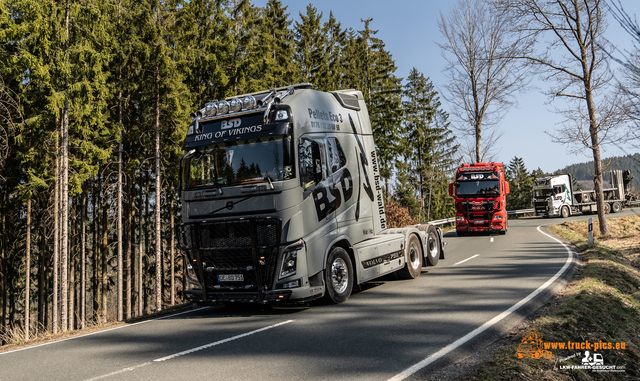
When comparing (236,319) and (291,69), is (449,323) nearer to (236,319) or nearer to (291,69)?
(236,319)

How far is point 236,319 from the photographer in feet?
26.3

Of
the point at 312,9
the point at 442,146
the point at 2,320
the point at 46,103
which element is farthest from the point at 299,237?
the point at 442,146

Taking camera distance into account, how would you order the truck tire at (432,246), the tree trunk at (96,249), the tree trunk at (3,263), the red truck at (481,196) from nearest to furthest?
the truck tire at (432,246), the tree trunk at (3,263), the red truck at (481,196), the tree trunk at (96,249)

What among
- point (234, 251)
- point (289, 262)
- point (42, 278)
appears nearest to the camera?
point (289, 262)

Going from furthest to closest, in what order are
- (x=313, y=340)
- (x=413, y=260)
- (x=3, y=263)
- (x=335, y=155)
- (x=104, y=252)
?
(x=104, y=252), (x=3, y=263), (x=413, y=260), (x=335, y=155), (x=313, y=340)

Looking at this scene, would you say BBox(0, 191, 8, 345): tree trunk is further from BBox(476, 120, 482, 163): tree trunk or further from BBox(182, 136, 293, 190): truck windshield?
BBox(476, 120, 482, 163): tree trunk

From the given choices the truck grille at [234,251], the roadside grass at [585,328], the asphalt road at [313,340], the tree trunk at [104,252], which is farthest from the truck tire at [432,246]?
the tree trunk at [104,252]

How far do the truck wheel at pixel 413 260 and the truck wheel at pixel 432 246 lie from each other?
0.94m

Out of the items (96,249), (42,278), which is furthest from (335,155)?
(96,249)

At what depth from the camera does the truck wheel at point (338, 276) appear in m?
8.46

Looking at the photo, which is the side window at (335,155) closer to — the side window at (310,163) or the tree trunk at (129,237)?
the side window at (310,163)

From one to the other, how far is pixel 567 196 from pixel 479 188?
21.0 m

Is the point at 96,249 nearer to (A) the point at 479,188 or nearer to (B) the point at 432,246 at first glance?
(B) the point at 432,246

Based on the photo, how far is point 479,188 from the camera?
2159cm
